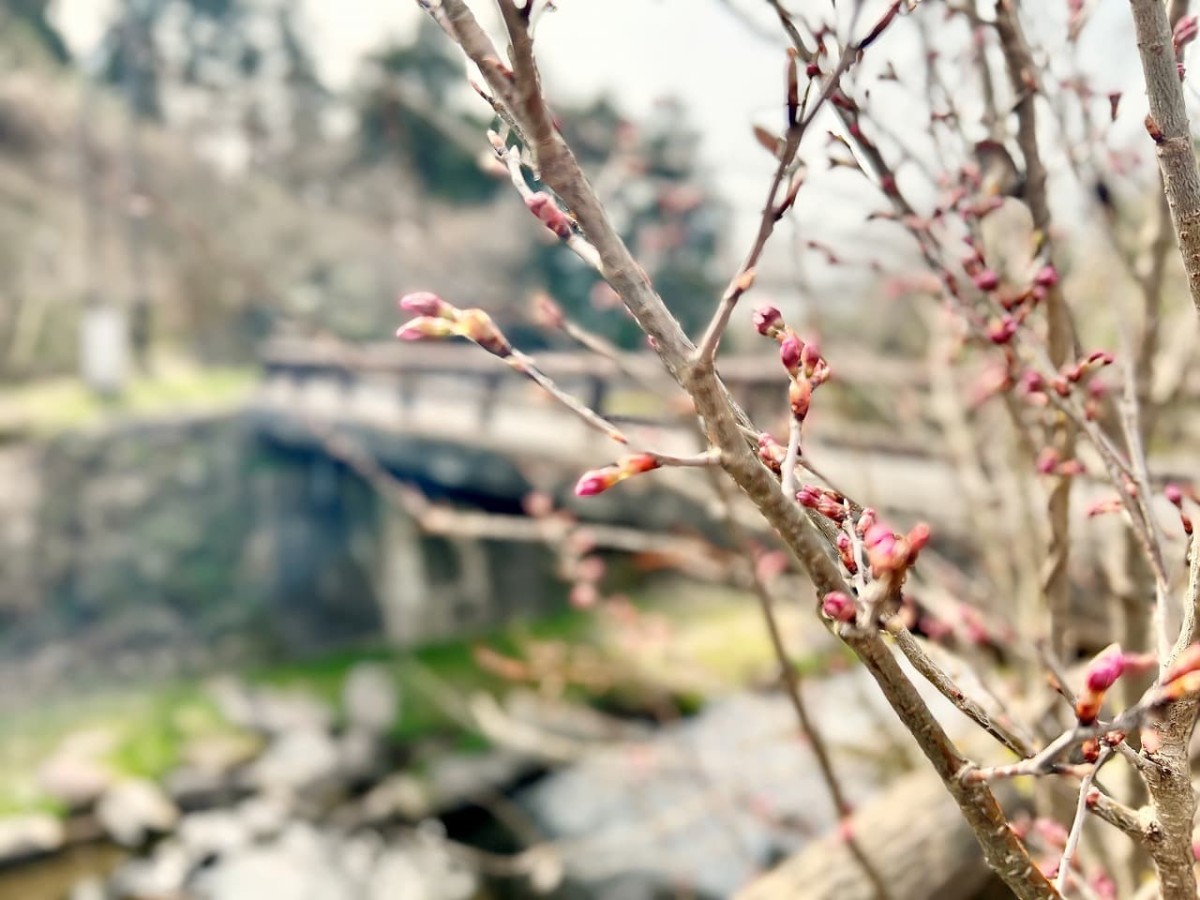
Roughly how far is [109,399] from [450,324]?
13.9 m

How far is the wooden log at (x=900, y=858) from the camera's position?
2.10 m

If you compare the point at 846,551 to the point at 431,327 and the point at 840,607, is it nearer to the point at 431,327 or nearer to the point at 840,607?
the point at 840,607

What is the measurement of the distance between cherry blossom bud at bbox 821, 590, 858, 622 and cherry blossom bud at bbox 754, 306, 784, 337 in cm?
26

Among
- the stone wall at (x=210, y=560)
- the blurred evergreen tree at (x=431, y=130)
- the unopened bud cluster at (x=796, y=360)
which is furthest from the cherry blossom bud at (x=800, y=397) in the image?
the blurred evergreen tree at (x=431, y=130)

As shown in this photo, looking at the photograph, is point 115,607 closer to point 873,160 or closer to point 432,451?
point 432,451

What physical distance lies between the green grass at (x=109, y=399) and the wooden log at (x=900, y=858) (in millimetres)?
10390

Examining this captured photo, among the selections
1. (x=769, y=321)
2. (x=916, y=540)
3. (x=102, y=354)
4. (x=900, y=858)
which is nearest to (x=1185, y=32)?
(x=769, y=321)

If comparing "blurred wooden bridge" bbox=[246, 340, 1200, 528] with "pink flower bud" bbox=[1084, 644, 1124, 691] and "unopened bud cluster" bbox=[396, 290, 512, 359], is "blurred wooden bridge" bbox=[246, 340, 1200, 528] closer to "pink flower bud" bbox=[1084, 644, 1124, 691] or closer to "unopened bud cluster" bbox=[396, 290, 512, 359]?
"unopened bud cluster" bbox=[396, 290, 512, 359]

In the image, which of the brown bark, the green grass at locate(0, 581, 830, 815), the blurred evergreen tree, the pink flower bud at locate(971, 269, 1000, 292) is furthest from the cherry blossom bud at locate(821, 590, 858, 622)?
the blurred evergreen tree

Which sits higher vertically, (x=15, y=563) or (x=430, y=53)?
(x=430, y=53)

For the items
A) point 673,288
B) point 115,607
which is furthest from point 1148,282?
point 673,288

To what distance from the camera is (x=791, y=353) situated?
0.72 metres

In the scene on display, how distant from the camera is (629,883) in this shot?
20.3 ft

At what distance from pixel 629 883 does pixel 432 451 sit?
4.11 meters
